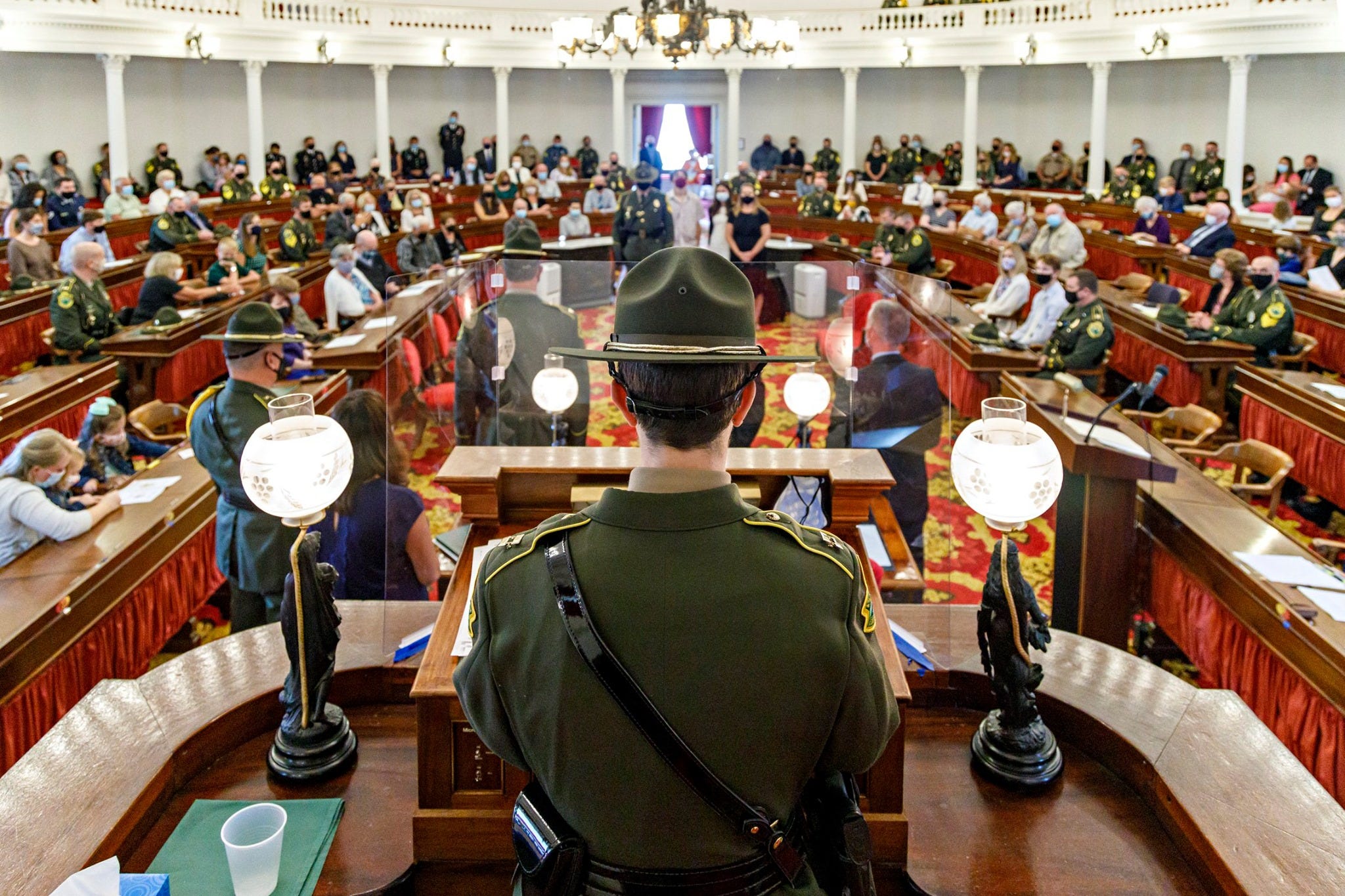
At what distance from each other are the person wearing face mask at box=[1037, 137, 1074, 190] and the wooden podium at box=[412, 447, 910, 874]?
2050 cm

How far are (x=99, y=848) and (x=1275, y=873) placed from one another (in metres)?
2.28

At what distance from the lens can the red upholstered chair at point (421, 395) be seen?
564 cm

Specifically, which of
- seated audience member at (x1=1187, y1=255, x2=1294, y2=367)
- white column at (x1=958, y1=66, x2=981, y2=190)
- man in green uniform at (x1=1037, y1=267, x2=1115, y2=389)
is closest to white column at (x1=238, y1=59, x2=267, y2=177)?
white column at (x1=958, y1=66, x2=981, y2=190)

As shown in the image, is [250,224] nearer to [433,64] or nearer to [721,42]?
[721,42]

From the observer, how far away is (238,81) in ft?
71.8

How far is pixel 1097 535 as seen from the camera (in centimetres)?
452

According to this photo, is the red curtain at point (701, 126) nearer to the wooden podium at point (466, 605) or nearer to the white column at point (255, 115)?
the white column at point (255, 115)

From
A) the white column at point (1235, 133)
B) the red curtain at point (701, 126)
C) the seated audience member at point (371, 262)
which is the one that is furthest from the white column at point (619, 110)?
the seated audience member at point (371, 262)

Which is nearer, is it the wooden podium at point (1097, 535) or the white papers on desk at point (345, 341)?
the wooden podium at point (1097, 535)

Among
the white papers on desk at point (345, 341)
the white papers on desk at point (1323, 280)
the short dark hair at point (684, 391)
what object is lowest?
the white papers on desk at point (345, 341)

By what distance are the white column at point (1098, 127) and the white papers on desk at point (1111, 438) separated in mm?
16557

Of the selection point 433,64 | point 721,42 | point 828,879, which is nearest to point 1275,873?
point 828,879

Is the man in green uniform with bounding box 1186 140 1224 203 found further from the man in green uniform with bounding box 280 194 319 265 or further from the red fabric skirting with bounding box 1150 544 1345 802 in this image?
the red fabric skirting with bounding box 1150 544 1345 802

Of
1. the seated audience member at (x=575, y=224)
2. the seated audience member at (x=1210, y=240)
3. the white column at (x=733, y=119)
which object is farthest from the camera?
the white column at (x=733, y=119)
